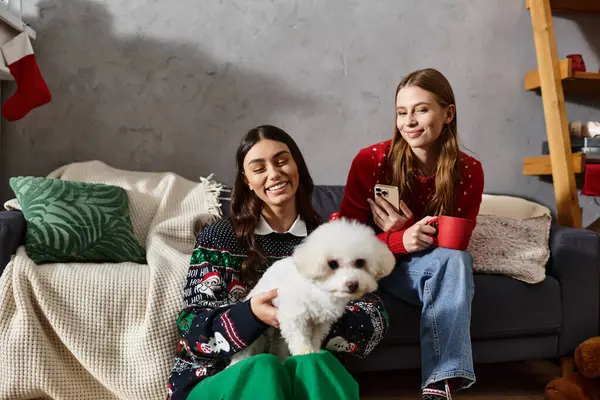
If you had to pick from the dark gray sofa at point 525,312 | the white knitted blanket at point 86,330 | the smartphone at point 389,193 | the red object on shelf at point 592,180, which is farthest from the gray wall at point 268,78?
the smartphone at point 389,193

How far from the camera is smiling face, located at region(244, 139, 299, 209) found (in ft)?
4.74

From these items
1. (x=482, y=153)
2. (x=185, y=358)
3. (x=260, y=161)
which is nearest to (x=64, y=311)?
(x=185, y=358)

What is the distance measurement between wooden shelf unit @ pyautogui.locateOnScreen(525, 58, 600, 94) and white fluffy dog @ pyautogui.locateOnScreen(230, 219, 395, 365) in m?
1.73

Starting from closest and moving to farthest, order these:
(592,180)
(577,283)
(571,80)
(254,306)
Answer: (254,306) → (577,283) → (592,180) → (571,80)

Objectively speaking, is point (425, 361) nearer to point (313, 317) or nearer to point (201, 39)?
point (313, 317)

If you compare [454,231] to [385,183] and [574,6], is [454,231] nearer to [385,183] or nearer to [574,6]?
[385,183]

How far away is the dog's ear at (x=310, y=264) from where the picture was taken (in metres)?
1.11

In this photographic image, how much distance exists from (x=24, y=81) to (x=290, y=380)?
1638mm

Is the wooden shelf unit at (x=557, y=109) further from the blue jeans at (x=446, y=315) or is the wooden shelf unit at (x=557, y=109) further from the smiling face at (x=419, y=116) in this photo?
the blue jeans at (x=446, y=315)

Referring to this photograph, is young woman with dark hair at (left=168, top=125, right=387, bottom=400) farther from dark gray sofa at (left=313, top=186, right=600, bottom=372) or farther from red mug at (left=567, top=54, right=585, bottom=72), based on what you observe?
red mug at (left=567, top=54, right=585, bottom=72)

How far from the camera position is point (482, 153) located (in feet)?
9.07

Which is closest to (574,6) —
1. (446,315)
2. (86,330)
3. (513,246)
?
(513,246)

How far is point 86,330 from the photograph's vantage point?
1547mm

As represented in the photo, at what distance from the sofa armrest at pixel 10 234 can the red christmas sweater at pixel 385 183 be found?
968 millimetres
